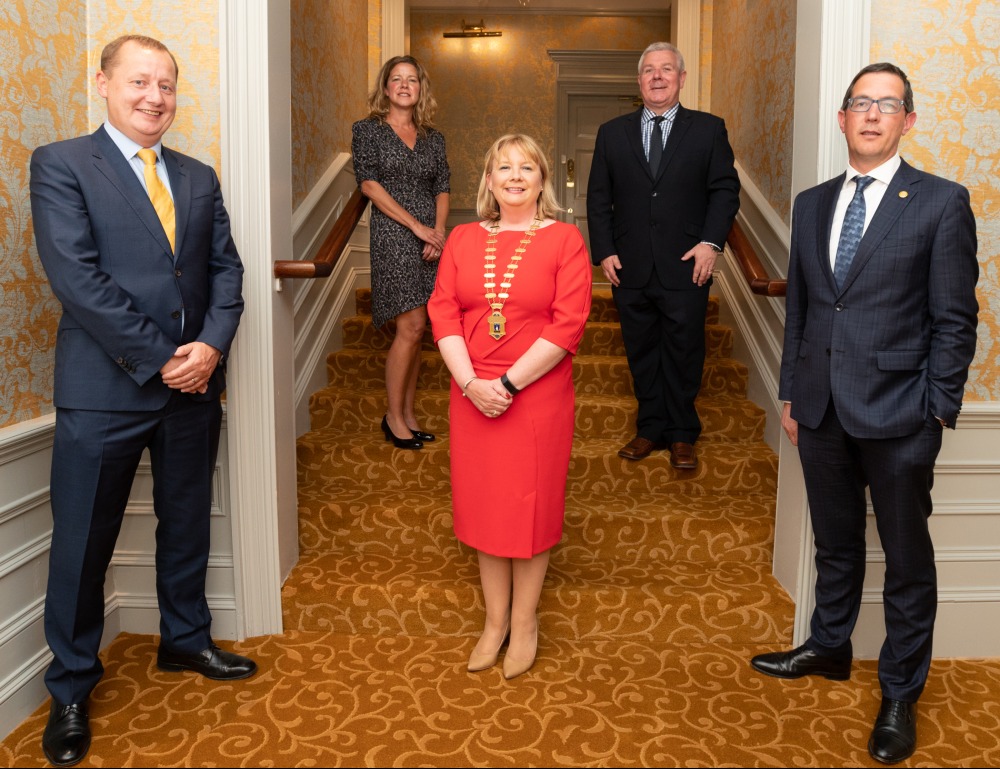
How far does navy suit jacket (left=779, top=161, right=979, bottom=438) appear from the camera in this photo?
87.2 inches

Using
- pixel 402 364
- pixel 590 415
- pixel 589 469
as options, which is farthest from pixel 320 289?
pixel 589 469

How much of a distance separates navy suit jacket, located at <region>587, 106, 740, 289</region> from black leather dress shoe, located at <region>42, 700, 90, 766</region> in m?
2.38

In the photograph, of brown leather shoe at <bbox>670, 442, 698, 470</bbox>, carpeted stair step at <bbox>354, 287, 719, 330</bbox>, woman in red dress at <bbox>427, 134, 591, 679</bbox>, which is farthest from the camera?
carpeted stair step at <bbox>354, 287, 719, 330</bbox>

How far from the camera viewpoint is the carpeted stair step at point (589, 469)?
355 centimetres

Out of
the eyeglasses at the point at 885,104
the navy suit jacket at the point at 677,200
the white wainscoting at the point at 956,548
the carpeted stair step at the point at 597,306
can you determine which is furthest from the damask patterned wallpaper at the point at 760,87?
the eyeglasses at the point at 885,104

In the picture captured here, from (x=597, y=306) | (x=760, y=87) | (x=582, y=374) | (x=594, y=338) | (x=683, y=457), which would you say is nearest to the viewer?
(x=683, y=457)

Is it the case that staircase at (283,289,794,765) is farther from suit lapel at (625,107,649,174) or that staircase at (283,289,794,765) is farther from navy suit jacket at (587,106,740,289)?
suit lapel at (625,107,649,174)

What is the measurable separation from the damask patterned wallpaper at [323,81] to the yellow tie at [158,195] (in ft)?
5.23

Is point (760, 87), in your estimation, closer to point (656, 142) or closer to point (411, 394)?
point (656, 142)

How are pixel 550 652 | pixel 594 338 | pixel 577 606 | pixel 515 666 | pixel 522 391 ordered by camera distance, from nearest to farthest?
pixel 522 391
pixel 515 666
pixel 550 652
pixel 577 606
pixel 594 338

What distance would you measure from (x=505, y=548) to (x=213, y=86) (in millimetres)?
1741

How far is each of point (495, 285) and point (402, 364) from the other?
4.07ft

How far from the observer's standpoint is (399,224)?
3.71 m

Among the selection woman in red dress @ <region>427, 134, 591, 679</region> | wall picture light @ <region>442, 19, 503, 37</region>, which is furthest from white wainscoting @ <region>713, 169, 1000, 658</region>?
wall picture light @ <region>442, 19, 503, 37</region>
